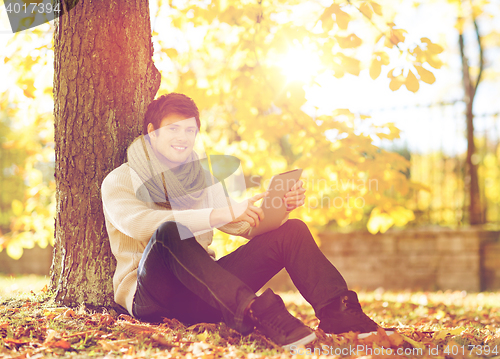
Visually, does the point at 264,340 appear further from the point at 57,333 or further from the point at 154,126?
the point at 154,126

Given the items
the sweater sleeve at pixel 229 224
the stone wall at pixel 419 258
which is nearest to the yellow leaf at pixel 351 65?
the sweater sleeve at pixel 229 224

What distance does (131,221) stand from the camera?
2.08 meters

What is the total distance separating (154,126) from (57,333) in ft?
4.09

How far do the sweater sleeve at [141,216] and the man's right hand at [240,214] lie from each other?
0.12ft

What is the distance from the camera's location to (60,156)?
8.82ft

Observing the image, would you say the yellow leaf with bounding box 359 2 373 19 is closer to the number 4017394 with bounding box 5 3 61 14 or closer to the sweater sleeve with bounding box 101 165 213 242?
the sweater sleeve with bounding box 101 165 213 242

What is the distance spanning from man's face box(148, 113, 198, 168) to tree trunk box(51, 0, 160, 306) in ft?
1.12

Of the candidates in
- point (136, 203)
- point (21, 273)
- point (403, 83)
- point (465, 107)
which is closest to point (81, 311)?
point (136, 203)

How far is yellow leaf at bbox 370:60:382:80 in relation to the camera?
3041mm

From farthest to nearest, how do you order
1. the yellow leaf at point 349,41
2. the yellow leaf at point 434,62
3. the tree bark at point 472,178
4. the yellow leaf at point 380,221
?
1. the tree bark at point 472,178
2. the yellow leaf at point 380,221
3. the yellow leaf at point 349,41
4. the yellow leaf at point 434,62

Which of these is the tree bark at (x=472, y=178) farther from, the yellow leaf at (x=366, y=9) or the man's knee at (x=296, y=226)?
the man's knee at (x=296, y=226)

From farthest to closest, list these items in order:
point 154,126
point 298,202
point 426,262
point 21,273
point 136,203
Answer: point 21,273
point 426,262
point 154,126
point 298,202
point 136,203

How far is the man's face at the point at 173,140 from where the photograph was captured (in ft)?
8.09

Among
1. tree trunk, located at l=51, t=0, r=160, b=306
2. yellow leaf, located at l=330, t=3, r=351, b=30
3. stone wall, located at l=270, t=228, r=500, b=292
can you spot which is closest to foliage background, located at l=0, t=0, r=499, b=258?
yellow leaf, located at l=330, t=3, r=351, b=30
